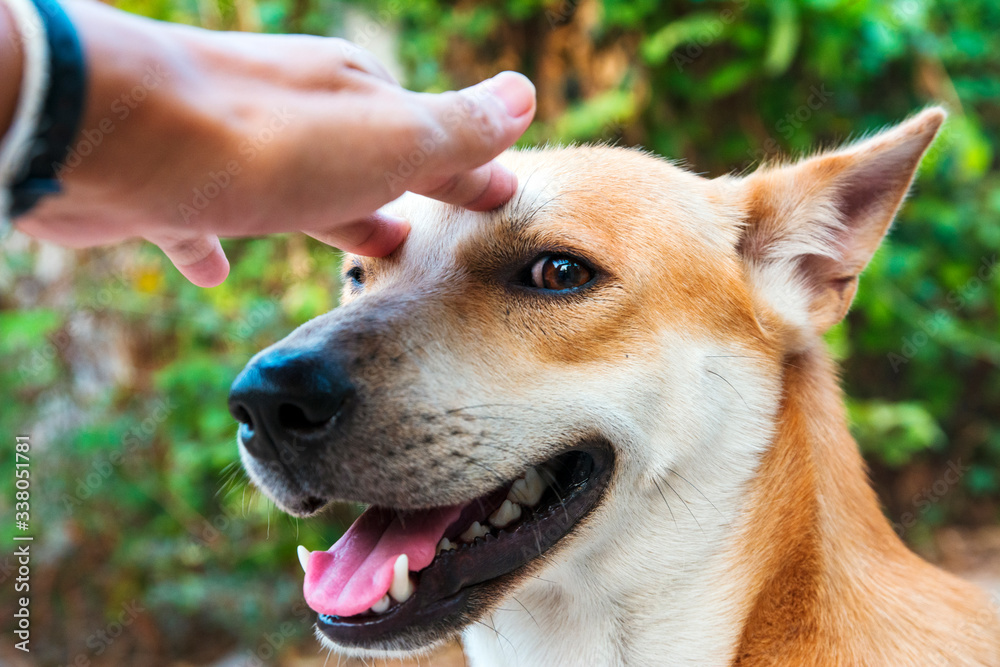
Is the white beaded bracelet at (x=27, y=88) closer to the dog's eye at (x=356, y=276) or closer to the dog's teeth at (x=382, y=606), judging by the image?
the dog's teeth at (x=382, y=606)

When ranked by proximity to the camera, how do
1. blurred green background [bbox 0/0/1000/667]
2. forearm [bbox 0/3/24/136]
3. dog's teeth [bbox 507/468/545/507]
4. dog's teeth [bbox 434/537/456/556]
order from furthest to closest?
blurred green background [bbox 0/0/1000/667], dog's teeth [bbox 507/468/545/507], dog's teeth [bbox 434/537/456/556], forearm [bbox 0/3/24/136]

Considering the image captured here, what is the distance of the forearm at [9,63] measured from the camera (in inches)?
38.5

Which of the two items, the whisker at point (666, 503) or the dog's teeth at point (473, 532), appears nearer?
the dog's teeth at point (473, 532)

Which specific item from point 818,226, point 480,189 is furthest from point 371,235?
point 818,226

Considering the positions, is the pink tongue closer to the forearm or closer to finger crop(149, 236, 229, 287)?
finger crop(149, 236, 229, 287)

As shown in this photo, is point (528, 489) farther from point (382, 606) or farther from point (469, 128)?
point (469, 128)

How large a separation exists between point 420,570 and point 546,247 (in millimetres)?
821

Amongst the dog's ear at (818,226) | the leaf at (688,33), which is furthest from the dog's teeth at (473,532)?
the leaf at (688,33)

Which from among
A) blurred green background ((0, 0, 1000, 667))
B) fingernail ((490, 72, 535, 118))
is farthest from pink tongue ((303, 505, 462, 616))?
blurred green background ((0, 0, 1000, 667))

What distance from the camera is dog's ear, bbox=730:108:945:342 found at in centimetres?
209

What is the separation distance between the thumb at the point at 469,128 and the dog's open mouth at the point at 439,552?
72cm

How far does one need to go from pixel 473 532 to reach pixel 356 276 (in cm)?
97

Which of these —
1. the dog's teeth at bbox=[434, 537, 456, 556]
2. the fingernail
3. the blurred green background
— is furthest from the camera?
the blurred green background

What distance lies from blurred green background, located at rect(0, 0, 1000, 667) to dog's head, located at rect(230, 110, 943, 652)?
2003mm
